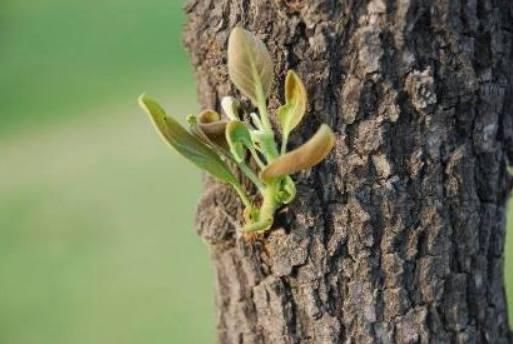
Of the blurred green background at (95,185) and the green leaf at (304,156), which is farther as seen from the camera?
the blurred green background at (95,185)

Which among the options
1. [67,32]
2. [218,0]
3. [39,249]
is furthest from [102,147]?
[218,0]

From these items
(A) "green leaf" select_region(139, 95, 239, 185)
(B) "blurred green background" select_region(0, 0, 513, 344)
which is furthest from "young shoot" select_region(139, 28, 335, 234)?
(B) "blurred green background" select_region(0, 0, 513, 344)

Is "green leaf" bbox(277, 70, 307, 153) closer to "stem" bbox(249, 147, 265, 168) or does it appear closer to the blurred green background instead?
"stem" bbox(249, 147, 265, 168)

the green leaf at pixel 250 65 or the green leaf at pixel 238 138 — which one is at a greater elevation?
the green leaf at pixel 250 65

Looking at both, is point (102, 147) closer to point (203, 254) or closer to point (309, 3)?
point (203, 254)

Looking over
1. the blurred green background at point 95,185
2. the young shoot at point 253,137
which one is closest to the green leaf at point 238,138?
the young shoot at point 253,137

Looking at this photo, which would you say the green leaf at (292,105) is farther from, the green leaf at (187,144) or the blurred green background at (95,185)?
the blurred green background at (95,185)
